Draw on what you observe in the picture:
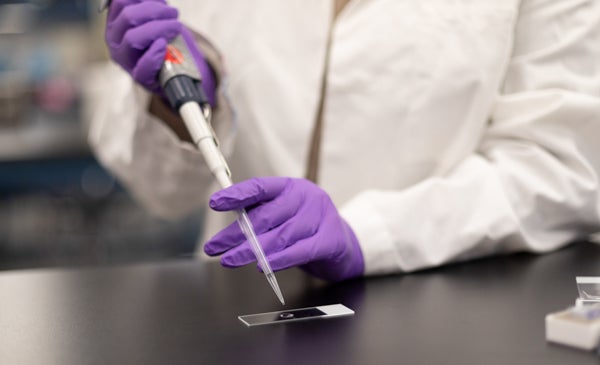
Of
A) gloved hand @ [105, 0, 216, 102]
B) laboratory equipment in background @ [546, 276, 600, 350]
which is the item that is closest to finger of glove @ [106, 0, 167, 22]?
gloved hand @ [105, 0, 216, 102]

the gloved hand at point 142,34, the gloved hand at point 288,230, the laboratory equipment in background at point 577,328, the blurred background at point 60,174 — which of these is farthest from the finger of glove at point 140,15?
the blurred background at point 60,174

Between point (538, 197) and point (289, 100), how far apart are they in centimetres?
40

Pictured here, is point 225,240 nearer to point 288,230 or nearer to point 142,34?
point 288,230

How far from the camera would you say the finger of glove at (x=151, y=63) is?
2.88 ft

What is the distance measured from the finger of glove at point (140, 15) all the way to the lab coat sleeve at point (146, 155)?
0.18 meters

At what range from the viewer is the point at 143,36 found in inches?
35.3

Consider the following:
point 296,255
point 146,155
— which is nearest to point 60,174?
point 146,155

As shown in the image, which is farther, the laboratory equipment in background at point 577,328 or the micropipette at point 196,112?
the micropipette at point 196,112

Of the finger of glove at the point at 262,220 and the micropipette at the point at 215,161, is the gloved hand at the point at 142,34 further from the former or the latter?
the finger of glove at the point at 262,220

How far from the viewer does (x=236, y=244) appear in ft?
2.44

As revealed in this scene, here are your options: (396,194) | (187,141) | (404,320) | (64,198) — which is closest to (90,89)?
(64,198)

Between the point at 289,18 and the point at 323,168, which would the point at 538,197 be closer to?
the point at 323,168

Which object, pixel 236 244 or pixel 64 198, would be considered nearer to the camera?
pixel 236 244

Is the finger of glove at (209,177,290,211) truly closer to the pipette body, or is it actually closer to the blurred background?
the pipette body
